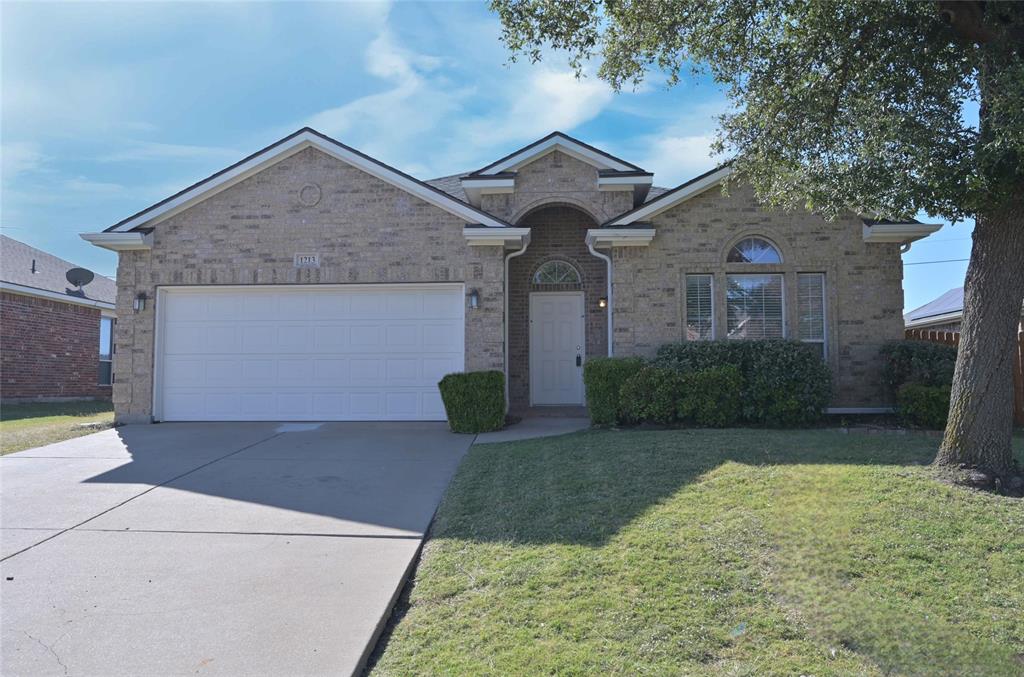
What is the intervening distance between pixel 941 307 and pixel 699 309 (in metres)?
12.9

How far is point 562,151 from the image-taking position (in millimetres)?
13148

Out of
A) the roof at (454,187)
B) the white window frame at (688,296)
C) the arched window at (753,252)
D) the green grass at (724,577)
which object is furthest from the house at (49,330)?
the arched window at (753,252)

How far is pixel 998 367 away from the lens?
5602 mm

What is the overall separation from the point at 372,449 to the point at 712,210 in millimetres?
7143

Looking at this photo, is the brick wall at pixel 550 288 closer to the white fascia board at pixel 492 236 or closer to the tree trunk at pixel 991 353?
the white fascia board at pixel 492 236

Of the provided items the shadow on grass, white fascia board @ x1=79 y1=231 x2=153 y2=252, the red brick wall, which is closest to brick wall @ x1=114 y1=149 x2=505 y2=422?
white fascia board @ x1=79 y1=231 x2=153 y2=252

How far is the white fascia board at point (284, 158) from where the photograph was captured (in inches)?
447

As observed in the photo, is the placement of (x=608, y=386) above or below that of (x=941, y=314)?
below

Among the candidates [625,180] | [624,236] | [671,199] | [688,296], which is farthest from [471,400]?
[625,180]

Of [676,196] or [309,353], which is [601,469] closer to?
[676,196]

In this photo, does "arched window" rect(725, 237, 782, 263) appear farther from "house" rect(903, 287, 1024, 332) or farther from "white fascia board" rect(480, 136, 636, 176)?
"house" rect(903, 287, 1024, 332)

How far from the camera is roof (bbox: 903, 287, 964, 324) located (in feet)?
59.8

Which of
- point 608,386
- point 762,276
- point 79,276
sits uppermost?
point 79,276

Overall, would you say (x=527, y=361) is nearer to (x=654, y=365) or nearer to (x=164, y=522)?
(x=654, y=365)
